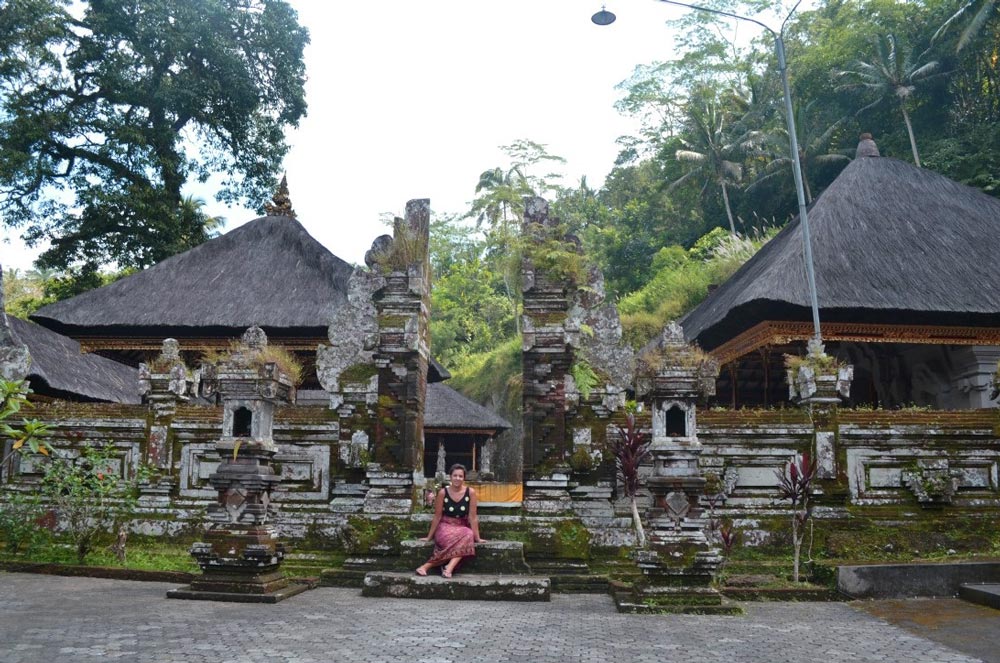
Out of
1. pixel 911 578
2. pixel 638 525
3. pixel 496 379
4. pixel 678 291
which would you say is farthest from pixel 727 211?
pixel 911 578

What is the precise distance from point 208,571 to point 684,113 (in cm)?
4628

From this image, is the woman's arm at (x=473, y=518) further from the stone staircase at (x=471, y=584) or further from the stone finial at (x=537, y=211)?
the stone finial at (x=537, y=211)

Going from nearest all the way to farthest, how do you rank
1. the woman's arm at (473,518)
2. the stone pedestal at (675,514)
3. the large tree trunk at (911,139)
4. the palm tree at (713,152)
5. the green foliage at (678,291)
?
the stone pedestal at (675,514), the woman's arm at (473,518), the large tree trunk at (911,139), the green foliage at (678,291), the palm tree at (713,152)

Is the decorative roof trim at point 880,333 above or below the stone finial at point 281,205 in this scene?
below

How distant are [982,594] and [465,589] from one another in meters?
4.82

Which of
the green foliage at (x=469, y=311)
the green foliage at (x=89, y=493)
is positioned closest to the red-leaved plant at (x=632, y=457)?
the green foliage at (x=89, y=493)

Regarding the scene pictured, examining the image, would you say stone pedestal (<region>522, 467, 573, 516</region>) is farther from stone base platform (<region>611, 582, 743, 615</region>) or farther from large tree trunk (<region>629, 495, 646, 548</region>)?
stone base platform (<region>611, 582, 743, 615</region>)

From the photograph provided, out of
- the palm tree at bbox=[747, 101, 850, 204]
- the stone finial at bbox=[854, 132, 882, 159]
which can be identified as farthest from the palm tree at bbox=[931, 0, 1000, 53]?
the stone finial at bbox=[854, 132, 882, 159]

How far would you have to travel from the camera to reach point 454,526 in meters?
8.15

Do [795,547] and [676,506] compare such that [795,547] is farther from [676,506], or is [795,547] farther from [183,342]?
[183,342]

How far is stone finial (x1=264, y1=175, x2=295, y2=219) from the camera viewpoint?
22.9 metres

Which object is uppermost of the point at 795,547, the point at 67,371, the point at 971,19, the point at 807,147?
the point at 971,19

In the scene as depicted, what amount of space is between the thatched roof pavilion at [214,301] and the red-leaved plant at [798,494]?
39.0 ft

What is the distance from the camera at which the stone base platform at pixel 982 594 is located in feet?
23.1
